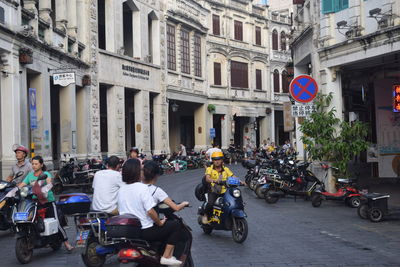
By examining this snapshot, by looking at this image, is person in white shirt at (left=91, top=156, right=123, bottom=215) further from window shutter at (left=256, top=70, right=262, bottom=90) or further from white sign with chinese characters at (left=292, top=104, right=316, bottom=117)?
window shutter at (left=256, top=70, right=262, bottom=90)

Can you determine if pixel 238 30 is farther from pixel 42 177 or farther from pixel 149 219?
pixel 149 219

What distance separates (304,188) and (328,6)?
5.17 metres

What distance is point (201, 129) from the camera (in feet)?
125

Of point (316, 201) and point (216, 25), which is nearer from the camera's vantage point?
point (316, 201)

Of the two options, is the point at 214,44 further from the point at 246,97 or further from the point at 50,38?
the point at 50,38

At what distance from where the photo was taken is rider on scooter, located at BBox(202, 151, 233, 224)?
30.4ft

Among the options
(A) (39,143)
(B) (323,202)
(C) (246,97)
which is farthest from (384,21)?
(C) (246,97)

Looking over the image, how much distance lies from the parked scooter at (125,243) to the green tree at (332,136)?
8.76 metres

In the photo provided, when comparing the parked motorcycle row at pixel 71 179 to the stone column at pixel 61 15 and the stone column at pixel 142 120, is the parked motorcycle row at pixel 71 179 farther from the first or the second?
the stone column at pixel 142 120

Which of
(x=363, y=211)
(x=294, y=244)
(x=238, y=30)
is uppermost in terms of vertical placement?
(x=238, y=30)

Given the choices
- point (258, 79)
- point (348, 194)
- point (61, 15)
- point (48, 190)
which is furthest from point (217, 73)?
point (48, 190)

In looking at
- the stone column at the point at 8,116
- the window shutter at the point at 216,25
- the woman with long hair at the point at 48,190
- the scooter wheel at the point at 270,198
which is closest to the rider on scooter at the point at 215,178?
the woman with long hair at the point at 48,190

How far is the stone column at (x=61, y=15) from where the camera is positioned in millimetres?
22000

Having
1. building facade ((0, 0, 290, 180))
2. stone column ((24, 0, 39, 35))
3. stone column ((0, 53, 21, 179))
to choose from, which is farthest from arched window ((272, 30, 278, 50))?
stone column ((0, 53, 21, 179))
